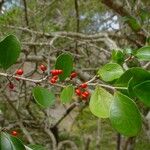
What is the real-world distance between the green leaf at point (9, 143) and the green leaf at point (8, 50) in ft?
0.58

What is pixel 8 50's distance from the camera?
0.95 m

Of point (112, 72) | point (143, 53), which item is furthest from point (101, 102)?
point (143, 53)

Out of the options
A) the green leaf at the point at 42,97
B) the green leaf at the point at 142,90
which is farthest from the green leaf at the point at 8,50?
the green leaf at the point at 142,90

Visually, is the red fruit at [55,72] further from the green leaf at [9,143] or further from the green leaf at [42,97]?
the green leaf at [9,143]

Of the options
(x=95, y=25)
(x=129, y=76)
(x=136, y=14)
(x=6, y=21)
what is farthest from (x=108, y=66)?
(x=95, y=25)

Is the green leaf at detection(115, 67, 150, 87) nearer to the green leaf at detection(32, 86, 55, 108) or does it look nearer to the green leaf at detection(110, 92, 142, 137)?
the green leaf at detection(110, 92, 142, 137)

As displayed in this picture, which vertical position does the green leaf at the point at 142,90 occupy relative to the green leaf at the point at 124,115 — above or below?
above

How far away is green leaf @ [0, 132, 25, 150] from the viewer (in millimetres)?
854

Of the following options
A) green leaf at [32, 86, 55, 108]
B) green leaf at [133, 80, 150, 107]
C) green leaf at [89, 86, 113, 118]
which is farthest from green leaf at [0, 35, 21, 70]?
green leaf at [133, 80, 150, 107]

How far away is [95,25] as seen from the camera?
4676 mm

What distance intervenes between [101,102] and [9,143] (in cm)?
21

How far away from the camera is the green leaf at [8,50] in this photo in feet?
3.10

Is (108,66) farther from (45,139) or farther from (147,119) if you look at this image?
(45,139)

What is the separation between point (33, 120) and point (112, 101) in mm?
3068
